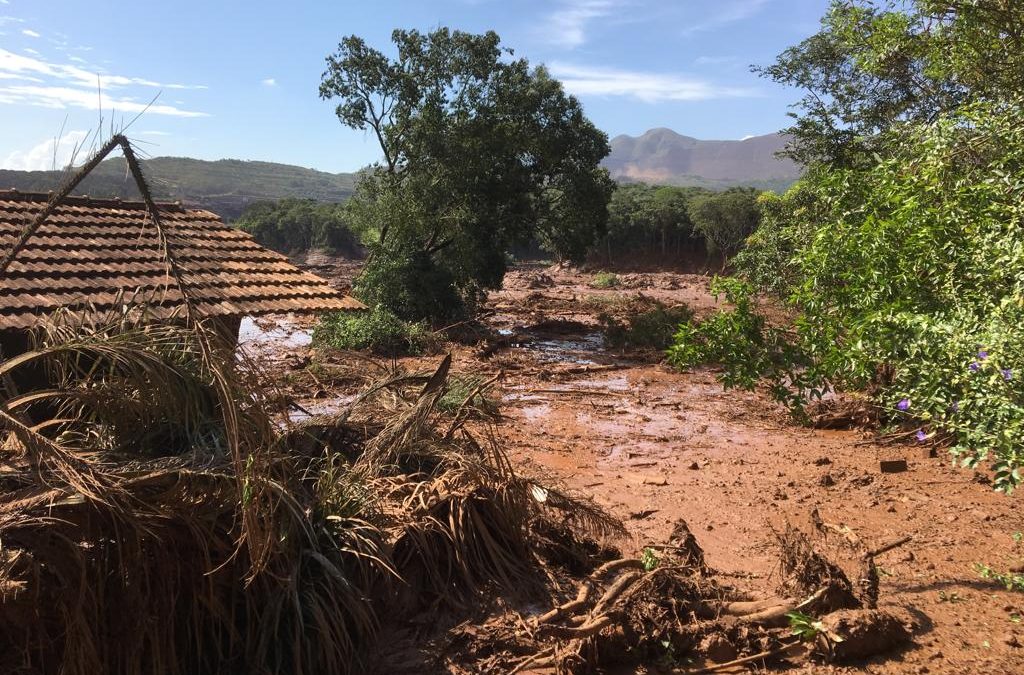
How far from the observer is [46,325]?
13.1ft

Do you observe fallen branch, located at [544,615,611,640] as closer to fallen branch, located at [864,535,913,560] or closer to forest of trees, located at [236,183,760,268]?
fallen branch, located at [864,535,913,560]

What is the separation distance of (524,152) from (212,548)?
59.4 feet

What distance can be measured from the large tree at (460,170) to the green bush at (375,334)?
74.2 inches

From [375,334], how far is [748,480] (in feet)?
37.4

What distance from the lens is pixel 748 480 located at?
9.18 metres

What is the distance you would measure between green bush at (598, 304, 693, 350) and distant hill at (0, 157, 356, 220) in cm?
1012

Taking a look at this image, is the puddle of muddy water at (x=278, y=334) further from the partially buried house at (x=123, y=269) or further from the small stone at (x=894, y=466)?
the small stone at (x=894, y=466)

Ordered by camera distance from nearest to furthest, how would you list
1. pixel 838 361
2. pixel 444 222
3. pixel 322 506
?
pixel 322 506 < pixel 838 361 < pixel 444 222

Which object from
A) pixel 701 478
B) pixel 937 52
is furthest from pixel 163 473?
pixel 937 52

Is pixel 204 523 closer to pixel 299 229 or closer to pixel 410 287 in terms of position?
pixel 410 287

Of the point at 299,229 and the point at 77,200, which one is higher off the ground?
the point at 299,229

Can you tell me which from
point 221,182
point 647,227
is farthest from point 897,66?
point 221,182

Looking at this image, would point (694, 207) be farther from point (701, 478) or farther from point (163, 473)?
point (163, 473)

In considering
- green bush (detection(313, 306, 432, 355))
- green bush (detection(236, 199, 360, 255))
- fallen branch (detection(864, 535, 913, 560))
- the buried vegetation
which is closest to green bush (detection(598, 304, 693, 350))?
green bush (detection(313, 306, 432, 355))
